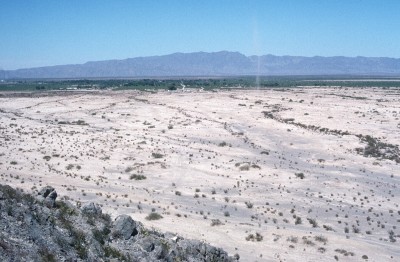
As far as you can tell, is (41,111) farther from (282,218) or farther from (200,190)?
(282,218)

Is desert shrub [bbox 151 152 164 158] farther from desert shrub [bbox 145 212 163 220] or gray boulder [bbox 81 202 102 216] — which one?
gray boulder [bbox 81 202 102 216]

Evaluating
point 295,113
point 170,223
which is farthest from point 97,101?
point 170,223

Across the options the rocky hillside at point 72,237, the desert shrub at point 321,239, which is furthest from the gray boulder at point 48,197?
the desert shrub at point 321,239

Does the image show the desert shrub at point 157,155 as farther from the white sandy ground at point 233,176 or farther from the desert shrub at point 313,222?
the desert shrub at point 313,222

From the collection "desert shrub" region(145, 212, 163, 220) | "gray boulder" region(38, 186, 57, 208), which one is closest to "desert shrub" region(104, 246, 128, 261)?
"gray boulder" region(38, 186, 57, 208)

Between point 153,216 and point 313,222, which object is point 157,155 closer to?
point 153,216

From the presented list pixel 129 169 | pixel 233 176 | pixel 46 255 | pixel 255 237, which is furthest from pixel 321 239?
pixel 129 169
